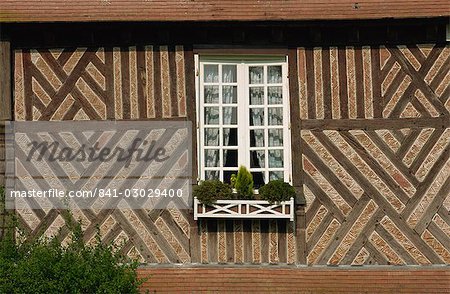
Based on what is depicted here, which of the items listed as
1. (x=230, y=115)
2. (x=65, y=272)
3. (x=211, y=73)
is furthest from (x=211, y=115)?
(x=65, y=272)

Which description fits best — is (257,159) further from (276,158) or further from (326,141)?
(326,141)

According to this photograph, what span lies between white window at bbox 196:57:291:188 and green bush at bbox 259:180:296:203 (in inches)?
11.5

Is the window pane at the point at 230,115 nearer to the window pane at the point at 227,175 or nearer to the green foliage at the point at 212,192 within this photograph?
the window pane at the point at 227,175

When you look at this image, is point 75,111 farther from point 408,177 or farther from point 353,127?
point 408,177

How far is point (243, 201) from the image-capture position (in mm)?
7809

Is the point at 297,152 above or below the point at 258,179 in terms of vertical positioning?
above

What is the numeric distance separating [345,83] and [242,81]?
115 cm

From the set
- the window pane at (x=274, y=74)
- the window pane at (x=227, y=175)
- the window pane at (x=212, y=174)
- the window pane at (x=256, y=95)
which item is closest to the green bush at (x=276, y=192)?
the window pane at (x=227, y=175)

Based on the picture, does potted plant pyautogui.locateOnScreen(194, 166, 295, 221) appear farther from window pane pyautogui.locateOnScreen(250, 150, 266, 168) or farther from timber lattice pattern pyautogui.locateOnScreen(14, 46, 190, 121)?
timber lattice pattern pyautogui.locateOnScreen(14, 46, 190, 121)

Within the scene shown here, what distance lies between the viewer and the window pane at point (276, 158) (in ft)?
26.7

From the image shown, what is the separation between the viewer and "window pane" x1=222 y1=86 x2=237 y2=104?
8.18 metres

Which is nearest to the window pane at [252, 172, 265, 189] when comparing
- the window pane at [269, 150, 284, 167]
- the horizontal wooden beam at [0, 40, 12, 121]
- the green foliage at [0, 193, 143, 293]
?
the window pane at [269, 150, 284, 167]

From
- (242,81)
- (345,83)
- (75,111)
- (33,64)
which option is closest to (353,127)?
(345,83)

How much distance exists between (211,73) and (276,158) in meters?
1.21
